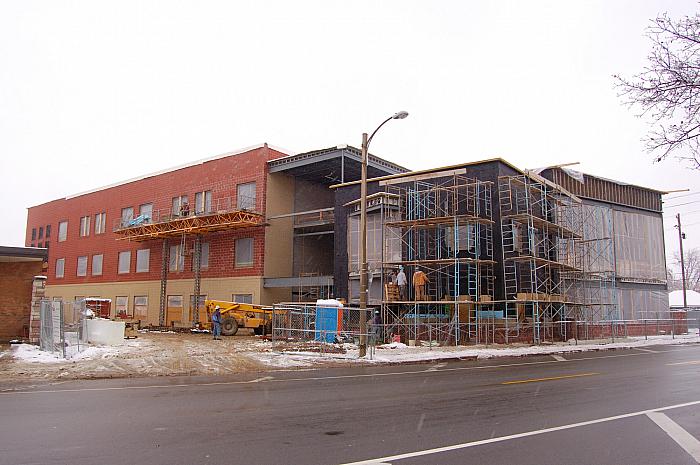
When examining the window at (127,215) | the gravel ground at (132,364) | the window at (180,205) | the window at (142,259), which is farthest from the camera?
the window at (127,215)

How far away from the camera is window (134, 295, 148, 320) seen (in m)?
47.2

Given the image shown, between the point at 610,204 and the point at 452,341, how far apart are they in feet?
59.3

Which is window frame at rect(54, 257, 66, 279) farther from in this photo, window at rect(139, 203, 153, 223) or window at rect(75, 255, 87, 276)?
window at rect(139, 203, 153, 223)

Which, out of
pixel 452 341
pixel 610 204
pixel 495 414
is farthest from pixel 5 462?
pixel 610 204

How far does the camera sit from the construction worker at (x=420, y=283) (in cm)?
2736

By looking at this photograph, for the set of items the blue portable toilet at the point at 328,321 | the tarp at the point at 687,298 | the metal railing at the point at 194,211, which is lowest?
the blue portable toilet at the point at 328,321

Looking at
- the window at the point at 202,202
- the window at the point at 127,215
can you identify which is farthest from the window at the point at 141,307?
the window at the point at 202,202

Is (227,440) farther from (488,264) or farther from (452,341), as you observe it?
(488,264)

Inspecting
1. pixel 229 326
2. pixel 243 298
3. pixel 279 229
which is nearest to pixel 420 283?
pixel 229 326

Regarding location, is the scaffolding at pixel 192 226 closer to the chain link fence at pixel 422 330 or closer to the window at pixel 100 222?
the window at pixel 100 222

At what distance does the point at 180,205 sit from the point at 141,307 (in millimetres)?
9436

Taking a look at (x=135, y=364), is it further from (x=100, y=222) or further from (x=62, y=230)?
(x=62, y=230)

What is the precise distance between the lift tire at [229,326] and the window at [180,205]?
41.8ft

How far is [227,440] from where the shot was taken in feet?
23.2
